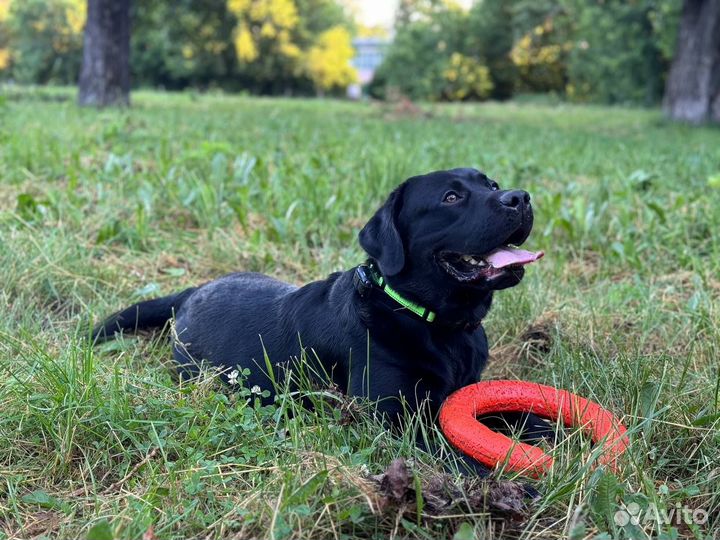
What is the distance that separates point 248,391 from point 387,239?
81cm

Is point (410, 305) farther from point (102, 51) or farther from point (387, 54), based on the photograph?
point (387, 54)

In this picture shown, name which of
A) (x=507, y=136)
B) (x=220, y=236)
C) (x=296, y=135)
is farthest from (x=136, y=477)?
(x=507, y=136)

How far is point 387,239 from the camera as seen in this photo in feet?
9.69

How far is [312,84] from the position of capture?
4694 centimetres

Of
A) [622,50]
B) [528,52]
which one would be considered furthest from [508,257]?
[528,52]

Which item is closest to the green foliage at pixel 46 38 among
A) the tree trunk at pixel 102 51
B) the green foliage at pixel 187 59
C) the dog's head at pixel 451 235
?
the green foliage at pixel 187 59

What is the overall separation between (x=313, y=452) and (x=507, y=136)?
10044 mm

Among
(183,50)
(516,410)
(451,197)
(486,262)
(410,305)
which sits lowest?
(516,410)

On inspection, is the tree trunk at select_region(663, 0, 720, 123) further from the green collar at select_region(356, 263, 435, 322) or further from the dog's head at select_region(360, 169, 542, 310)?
the green collar at select_region(356, 263, 435, 322)

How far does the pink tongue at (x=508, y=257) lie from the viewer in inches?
109

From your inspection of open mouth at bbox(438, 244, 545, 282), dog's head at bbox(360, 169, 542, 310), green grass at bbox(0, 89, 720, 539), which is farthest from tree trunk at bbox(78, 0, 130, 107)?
open mouth at bbox(438, 244, 545, 282)

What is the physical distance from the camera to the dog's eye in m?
3.00

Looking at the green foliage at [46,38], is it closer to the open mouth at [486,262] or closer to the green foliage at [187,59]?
the green foliage at [187,59]

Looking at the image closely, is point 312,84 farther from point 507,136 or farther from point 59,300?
point 59,300
